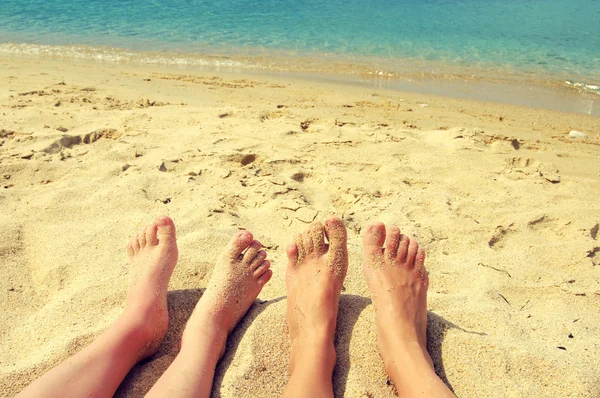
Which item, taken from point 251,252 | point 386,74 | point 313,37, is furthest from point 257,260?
point 313,37

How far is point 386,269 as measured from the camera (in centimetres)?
184

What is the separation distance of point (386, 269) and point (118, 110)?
10.2 feet

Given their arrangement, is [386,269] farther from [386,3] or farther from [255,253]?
[386,3]

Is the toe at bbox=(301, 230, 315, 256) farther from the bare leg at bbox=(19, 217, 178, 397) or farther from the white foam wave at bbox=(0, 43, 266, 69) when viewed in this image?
the white foam wave at bbox=(0, 43, 266, 69)

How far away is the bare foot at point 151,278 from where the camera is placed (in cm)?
162

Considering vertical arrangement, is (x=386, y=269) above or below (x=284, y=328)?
above

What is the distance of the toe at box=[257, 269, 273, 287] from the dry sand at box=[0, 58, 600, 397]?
3.3 inches

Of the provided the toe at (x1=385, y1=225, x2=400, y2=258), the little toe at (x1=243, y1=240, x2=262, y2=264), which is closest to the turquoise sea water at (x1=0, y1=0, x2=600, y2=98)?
the toe at (x1=385, y1=225, x2=400, y2=258)

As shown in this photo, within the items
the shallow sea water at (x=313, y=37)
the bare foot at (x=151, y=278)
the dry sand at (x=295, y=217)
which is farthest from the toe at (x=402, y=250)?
the shallow sea water at (x=313, y=37)

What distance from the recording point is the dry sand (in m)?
1.55

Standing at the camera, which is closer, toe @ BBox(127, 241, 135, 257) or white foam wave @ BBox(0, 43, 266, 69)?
toe @ BBox(127, 241, 135, 257)

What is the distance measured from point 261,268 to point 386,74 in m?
5.65

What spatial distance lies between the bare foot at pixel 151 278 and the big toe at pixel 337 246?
2.04ft

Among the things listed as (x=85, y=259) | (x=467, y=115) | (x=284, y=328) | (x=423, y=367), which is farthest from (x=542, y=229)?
(x=467, y=115)
